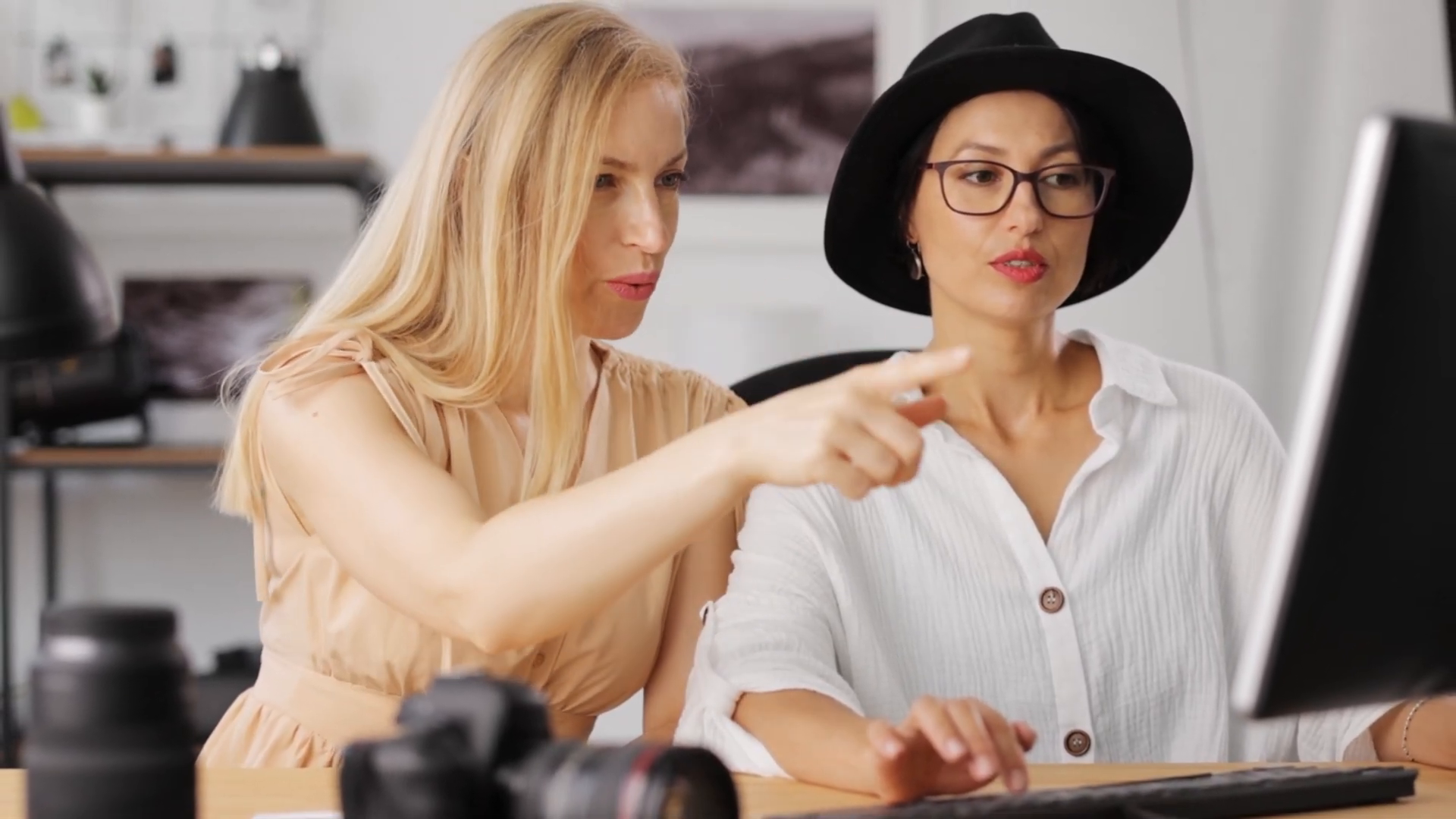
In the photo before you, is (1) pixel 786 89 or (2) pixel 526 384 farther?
(1) pixel 786 89

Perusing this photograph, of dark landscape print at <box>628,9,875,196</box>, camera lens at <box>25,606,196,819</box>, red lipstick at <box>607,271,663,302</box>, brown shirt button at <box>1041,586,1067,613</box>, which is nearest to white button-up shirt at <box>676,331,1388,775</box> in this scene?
brown shirt button at <box>1041,586,1067,613</box>

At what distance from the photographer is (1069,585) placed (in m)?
1.53

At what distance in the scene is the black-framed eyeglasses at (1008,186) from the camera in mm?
1596

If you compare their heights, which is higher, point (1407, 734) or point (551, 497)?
point (551, 497)

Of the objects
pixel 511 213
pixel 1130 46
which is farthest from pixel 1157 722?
pixel 1130 46

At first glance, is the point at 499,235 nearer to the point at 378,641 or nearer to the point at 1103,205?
the point at 378,641

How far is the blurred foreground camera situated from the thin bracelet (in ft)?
2.60

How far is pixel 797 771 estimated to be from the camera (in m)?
1.18

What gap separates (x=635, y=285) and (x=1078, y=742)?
60 cm

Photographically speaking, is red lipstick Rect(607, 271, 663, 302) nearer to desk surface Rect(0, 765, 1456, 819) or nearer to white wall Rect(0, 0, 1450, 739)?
desk surface Rect(0, 765, 1456, 819)

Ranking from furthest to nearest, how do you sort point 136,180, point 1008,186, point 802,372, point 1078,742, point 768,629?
point 136,180 → point 802,372 → point 1008,186 → point 1078,742 → point 768,629

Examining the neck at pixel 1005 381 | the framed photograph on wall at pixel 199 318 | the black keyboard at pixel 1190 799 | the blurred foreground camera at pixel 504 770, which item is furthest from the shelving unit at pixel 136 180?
the blurred foreground camera at pixel 504 770

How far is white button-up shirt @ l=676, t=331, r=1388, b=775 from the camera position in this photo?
1.49 metres

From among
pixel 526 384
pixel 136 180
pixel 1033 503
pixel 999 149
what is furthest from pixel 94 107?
pixel 1033 503
